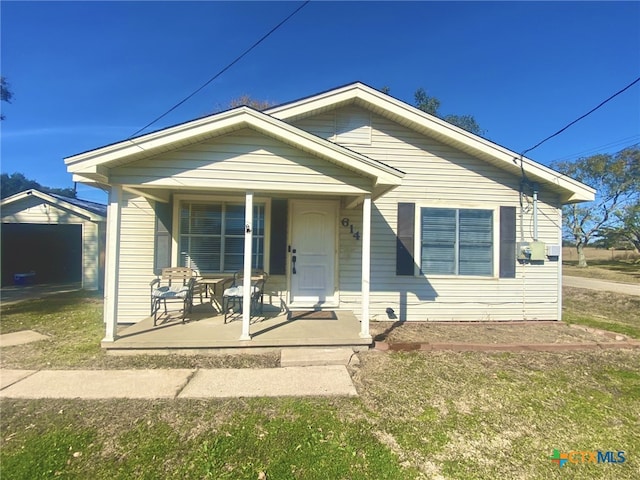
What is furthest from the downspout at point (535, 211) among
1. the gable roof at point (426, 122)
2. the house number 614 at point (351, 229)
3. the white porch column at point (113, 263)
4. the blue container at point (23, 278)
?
the blue container at point (23, 278)

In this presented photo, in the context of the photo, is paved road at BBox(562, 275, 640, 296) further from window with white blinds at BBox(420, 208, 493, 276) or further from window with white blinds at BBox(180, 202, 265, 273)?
window with white blinds at BBox(180, 202, 265, 273)

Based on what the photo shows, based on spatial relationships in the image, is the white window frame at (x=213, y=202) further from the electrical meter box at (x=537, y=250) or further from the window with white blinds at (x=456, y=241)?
the electrical meter box at (x=537, y=250)

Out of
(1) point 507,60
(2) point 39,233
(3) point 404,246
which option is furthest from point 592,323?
(2) point 39,233

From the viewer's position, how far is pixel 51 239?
44.8 ft

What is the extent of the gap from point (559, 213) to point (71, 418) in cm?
840

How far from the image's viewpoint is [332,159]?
4.43 m

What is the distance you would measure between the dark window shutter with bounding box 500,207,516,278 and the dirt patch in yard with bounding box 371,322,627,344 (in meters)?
1.07

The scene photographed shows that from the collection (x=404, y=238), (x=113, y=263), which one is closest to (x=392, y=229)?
(x=404, y=238)

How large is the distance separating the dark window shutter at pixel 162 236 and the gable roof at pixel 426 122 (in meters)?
2.66

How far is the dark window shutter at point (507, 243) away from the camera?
6449mm

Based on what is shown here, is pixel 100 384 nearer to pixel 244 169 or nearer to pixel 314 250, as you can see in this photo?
pixel 244 169

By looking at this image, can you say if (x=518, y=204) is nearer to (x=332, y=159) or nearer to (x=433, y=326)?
(x=433, y=326)

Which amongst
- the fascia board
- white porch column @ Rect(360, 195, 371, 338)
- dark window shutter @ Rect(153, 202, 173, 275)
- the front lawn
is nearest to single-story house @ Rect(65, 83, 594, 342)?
dark window shutter @ Rect(153, 202, 173, 275)

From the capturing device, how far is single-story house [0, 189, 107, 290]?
443 inches
